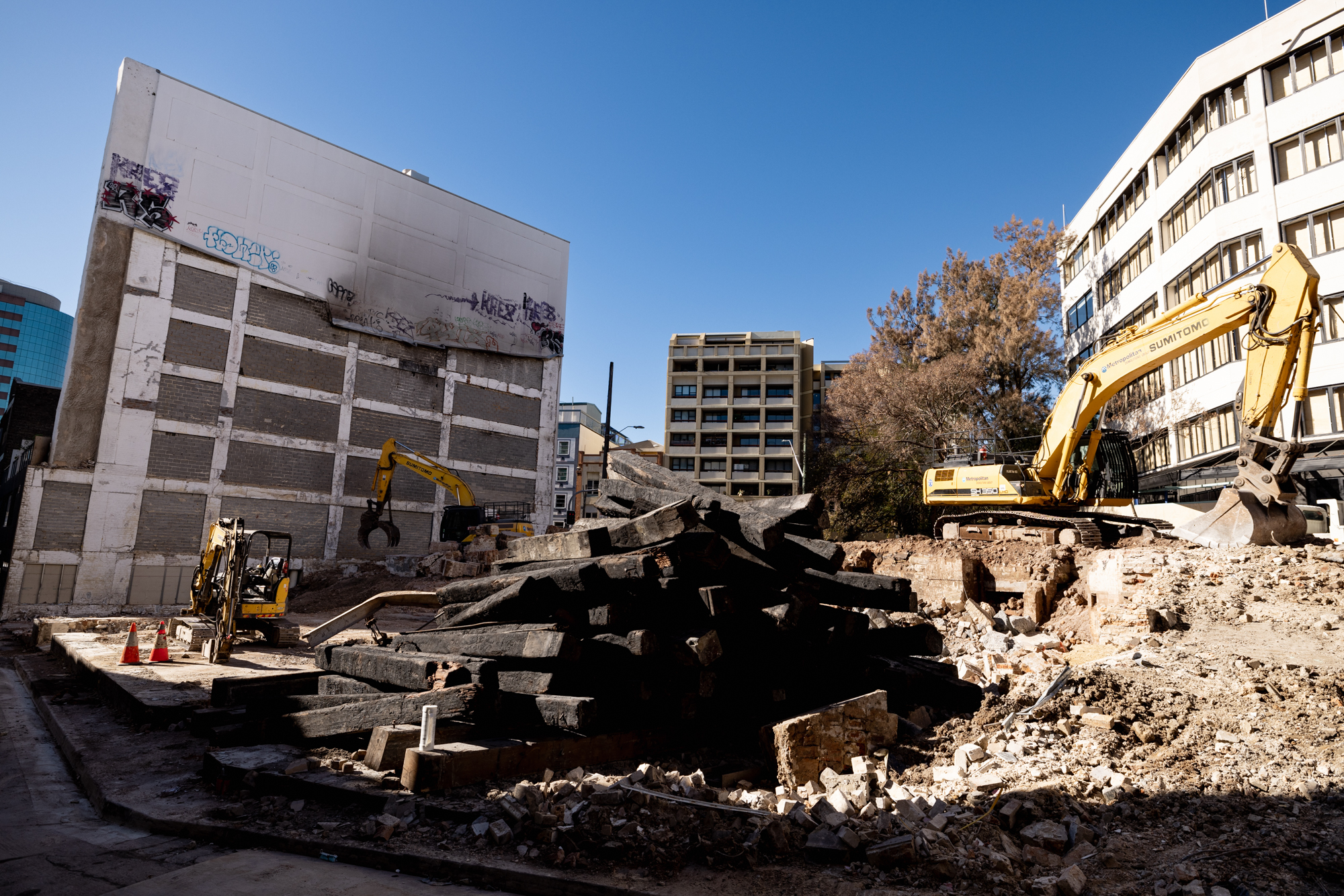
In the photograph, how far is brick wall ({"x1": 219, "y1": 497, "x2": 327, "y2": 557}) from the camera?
25.3 m

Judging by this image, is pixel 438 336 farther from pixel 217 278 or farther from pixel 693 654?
pixel 693 654

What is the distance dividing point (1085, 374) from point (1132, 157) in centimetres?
1980

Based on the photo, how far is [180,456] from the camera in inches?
958

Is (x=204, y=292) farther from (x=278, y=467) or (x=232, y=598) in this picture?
(x=232, y=598)

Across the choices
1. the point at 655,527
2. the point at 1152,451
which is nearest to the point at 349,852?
the point at 655,527

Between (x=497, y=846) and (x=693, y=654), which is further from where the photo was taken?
(x=693, y=654)

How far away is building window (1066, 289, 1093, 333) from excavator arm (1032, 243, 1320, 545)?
A: 20.3 meters

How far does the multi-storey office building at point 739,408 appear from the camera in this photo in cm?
6144

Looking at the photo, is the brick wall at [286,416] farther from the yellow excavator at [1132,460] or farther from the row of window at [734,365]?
the row of window at [734,365]

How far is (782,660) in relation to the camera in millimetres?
6516

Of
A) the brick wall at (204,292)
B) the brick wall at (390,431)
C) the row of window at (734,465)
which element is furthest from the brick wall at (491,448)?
the row of window at (734,465)

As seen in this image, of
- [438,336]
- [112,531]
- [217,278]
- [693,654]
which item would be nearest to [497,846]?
[693,654]

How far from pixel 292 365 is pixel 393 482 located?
5795mm

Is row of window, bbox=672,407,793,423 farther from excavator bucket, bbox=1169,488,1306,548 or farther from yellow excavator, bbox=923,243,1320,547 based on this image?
excavator bucket, bbox=1169,488,1306,548
